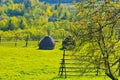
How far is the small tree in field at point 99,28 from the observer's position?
1420cm

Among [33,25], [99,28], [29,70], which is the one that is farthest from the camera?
[33,25]

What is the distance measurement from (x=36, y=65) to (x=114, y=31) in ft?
64.8

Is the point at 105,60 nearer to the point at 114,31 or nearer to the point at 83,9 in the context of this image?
the point at 114,31

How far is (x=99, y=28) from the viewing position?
14.5m

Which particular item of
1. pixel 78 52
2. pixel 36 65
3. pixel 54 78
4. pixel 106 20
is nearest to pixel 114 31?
pixel 106 20

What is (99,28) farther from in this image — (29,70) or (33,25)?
(33,25)

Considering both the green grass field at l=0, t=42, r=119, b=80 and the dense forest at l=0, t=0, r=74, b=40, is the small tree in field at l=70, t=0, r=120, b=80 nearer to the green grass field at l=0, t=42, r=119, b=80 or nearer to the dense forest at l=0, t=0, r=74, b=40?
the green grass field at l=0, t=42, r=119, b=80

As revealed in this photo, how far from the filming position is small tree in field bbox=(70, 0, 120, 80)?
1420 centimetres

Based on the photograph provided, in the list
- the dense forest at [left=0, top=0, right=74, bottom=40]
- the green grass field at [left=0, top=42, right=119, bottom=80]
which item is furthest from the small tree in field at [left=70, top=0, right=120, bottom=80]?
the dense forest at [left=0, top=0, right=74, bottom=40]

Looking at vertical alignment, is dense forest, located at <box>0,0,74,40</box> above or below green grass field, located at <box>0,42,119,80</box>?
above

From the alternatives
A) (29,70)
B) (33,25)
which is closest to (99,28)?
(29,70)

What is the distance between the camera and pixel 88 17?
572 inches

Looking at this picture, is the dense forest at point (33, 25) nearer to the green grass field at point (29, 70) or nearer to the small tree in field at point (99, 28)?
the green grass field at point (29, 70)

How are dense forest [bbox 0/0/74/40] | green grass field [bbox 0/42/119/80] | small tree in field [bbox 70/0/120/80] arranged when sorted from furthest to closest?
dense forest [bbox 0/0/74/40], green grass field [bbox 0/42/119/80], small tree in field [bbox 70/0/120/80]
